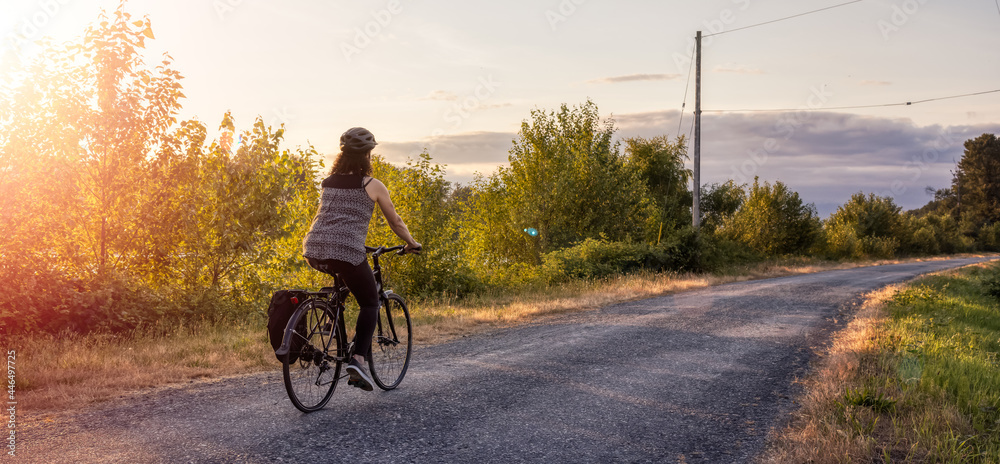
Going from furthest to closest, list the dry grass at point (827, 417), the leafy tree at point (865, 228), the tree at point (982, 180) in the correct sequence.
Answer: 1. the tree at point (982, 180)
2. the leafy tree at point (865, 228)
3. the dry grass at point (827, 417)

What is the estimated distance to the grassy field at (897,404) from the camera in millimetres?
4043

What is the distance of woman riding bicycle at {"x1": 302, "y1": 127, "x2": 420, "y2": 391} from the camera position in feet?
15.4

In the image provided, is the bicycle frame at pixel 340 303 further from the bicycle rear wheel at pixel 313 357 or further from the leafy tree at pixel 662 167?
the leafy tree at pixel 662 167

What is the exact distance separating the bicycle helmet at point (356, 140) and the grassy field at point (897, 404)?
12.6ft

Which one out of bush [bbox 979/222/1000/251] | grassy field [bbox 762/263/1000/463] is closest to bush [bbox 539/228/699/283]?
grassy field [bbox 762/263/1000/463]

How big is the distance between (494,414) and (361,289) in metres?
1.54

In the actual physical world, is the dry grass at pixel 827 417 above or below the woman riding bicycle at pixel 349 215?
below

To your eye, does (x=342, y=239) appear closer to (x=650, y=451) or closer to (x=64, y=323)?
(x=650, y=451)

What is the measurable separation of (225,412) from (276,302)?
1.04m

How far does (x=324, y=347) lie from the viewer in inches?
A: 198

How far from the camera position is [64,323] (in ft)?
27.9

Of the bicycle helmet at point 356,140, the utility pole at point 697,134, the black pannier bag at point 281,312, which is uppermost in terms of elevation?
the utility pole at point 697,134

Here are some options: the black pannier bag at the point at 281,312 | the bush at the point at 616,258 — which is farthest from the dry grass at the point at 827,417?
the bush at the point at 616,258

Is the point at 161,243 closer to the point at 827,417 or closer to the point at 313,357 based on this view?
the point at 313,357
